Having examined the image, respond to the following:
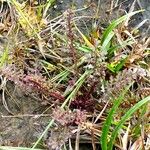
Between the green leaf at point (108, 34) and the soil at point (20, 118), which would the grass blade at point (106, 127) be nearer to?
the soil at point (20, 118)

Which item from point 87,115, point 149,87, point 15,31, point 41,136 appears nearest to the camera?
point 41,136

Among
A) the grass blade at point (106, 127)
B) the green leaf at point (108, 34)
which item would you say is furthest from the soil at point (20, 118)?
the green leaf at point (108, 34)

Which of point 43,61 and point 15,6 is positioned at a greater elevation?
point 15,6

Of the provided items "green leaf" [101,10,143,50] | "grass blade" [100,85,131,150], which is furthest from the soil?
"green leaf" [101,10,143,50]

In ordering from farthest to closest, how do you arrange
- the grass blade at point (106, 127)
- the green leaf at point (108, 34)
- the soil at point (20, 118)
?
1. the green leaf at point (108, 34)
2. the soil at point (20, 118)
3. the grass blade at point (106, 127)

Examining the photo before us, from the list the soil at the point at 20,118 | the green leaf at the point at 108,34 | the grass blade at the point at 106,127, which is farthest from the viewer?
the green leaf at the point at 108,34

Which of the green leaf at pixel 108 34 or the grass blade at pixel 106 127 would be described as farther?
the green leaf at pixel 108 34

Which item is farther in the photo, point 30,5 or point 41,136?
point 30,5

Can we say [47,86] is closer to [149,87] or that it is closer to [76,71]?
[76,71]

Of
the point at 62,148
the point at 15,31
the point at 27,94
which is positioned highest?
the point at 15,31

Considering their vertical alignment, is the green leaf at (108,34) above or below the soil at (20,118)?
above

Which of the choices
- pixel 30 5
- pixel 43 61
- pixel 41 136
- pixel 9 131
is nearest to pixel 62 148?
pixel 41 136
